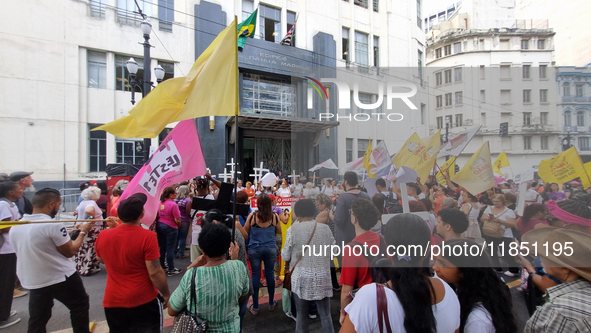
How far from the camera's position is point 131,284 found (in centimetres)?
235

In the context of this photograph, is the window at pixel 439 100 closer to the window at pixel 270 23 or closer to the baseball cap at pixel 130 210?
the baseball cap at pixel 130 210

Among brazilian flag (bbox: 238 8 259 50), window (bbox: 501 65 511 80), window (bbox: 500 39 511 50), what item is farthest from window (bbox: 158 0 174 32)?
window (bbox: 501 65 511 80)

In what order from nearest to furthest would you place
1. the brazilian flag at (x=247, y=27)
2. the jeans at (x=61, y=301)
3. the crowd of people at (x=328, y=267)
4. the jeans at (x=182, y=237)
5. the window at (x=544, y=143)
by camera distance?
the crowd of people at (x=328, y=267) → the window at (x=544, y=143) → the jeans at (x=61, y=301) → the jeans at (x=182, y=237) → the brazilian flag at (x=247, y=27)

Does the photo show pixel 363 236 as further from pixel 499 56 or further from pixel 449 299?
pixel 499 56

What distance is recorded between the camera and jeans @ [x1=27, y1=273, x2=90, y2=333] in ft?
8.59

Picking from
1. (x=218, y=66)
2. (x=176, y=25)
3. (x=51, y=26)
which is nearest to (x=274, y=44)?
(x=176, y=25)

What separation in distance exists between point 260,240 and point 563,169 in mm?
3939

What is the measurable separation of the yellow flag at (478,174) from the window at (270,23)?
1378 centimetres

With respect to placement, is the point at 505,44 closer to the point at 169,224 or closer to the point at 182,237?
the point at 169,224

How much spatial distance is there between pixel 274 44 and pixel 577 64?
45.1 feet

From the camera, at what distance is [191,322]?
1.87 m

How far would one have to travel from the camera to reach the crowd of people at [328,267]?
149 cm

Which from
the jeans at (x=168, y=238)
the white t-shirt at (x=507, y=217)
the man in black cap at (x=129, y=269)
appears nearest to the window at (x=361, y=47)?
the white t-shirt at (x=507, y=217)

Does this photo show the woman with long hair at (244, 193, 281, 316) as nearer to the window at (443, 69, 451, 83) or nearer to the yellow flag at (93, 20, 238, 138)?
the yellow flag at (93, 20, 238, 138)
